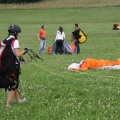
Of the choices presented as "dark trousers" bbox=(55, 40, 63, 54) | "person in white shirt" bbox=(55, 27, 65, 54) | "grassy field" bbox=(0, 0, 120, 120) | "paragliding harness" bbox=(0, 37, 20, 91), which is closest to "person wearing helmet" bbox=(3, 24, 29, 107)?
"paragliding harness" bbox=(0, 37, 20, 91)

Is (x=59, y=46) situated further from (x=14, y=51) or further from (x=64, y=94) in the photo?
(x=14, y=51)

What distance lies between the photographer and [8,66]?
9477 millimetres

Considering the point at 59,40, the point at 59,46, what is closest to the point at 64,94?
the point at 59,40

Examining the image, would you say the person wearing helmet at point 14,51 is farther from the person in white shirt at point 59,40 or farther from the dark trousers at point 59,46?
the dark trousers at point 59,46

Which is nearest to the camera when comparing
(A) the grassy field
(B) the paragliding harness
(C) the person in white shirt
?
(A) the grassy field

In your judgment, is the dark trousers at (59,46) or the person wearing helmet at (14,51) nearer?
the person wearing helmet at (14,51)

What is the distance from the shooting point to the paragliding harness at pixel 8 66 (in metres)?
9.46

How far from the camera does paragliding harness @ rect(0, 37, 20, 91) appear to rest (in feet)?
31.0

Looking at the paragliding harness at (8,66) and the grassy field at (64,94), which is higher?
the paragliding harness at (8,66)

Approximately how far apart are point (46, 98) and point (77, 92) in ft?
3.54

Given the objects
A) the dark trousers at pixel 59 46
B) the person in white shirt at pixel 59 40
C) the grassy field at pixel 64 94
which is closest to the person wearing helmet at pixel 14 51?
the grassy field at pixel 64 94

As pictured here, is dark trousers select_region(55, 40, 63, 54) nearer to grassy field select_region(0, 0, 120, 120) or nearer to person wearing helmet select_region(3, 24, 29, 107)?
grassy field select_region(0, 0, 120, 120)

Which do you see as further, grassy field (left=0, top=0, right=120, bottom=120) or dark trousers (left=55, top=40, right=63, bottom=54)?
dark trousers (left=55, top=40, right=63, bottom=54)

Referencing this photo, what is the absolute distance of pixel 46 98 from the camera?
10.6 meters
